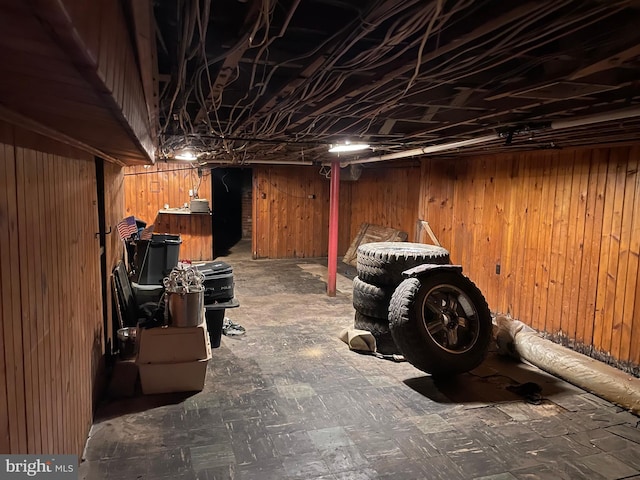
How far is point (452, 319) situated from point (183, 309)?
2150 mm

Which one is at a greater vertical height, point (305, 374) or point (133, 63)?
point (133, 63)

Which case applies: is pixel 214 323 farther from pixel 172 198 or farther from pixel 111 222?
pixel 172 198

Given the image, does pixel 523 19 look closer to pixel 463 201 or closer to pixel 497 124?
pixel 497 124

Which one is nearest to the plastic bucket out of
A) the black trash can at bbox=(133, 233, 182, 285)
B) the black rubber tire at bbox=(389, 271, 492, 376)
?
the black trash can at bbox=(133, 233, 182, 285)

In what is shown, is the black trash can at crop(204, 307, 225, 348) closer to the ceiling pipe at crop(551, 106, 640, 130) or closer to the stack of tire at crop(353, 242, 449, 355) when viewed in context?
the stack of tire at crop(353, 242, 449, 355)

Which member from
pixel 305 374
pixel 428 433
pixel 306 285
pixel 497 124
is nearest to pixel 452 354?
pixel 428 433

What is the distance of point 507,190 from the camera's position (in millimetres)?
4691

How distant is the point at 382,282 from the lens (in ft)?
12.9

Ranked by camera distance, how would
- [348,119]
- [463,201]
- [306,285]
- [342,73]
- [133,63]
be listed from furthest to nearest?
[306,285], [463,201], [348,119], [342,73], [133,63]

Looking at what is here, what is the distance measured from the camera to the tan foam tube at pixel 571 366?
2998 millimetres

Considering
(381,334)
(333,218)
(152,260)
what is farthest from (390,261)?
(152,260)

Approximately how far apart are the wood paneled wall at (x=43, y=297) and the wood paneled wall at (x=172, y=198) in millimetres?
5340

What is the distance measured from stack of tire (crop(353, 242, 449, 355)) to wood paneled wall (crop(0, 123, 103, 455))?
2.29 m

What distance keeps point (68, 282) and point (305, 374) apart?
1.94 meters
